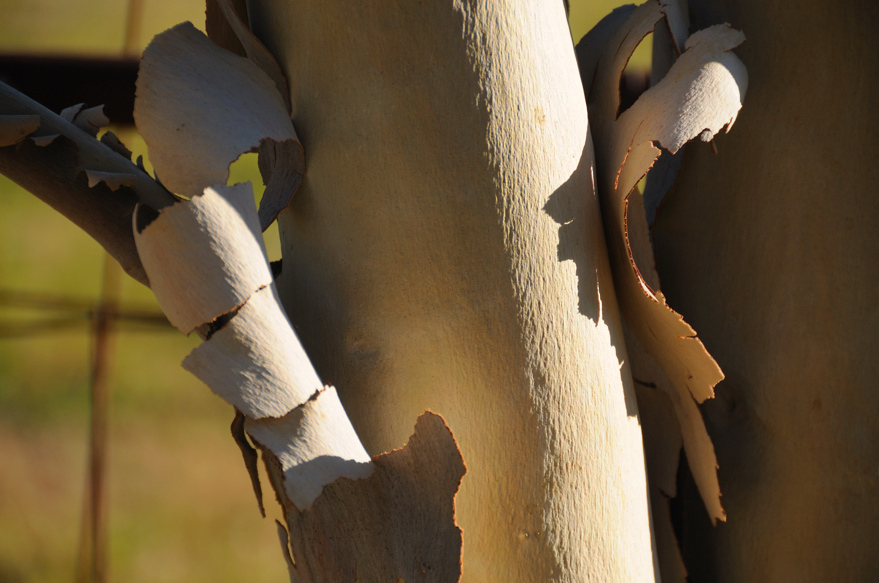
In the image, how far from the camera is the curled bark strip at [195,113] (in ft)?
0.95

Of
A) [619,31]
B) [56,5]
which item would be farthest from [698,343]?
[56,5]

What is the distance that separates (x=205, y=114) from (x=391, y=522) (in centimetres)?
19

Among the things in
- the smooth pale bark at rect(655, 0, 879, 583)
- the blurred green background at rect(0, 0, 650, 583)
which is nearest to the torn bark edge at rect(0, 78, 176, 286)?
the smooth pale bark at rect(655, 0, 879, 583)

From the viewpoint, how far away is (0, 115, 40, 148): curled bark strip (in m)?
0.30

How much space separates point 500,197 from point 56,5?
0.85 metres

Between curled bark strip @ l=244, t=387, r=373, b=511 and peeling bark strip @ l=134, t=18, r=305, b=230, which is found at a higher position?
peeling bark strip @ l=134, t=18, r=305, b=230

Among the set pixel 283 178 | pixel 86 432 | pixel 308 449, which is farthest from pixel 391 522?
pixel 86 432

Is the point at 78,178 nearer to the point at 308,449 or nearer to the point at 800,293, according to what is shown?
the point at 308,449

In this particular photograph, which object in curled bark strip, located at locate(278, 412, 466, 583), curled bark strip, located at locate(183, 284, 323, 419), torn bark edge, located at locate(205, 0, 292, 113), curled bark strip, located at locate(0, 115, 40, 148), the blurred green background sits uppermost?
torn bark edge, located at locate(205, 0, 292, 113)

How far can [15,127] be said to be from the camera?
301 mm

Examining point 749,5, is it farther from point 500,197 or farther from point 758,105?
point 500,197

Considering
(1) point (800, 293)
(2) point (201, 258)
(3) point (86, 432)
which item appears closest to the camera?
(2) point (201, 258)

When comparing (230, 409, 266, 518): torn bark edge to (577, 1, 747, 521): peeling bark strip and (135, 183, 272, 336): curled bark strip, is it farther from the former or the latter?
(577, 1, 747, 521): peeling bark strip

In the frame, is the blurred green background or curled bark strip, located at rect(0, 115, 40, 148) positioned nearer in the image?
curled bark strip, located at rect(0, 115, 40, 148)
